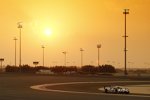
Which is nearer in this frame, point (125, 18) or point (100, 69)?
point (125, 18)

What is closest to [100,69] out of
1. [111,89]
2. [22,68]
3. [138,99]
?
[22,68]

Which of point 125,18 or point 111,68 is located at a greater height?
point 125,18

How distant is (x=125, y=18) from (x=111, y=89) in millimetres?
47805

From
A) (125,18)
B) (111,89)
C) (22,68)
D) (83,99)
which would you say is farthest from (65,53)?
(83,99)

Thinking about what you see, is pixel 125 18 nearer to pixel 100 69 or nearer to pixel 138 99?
pixel 100 69

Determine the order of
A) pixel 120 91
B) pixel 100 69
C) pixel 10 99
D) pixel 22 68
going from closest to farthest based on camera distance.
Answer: pixel 10 99 < pixel 120 91 < pixel 100 69 < pixel 22 68

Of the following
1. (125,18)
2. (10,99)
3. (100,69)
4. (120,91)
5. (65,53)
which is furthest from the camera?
(65,53)

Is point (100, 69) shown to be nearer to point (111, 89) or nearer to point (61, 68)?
point (61, 68)

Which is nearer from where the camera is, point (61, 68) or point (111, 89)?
point (111, 89)

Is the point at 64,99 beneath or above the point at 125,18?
beneath

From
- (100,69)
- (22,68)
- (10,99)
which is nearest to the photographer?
(10,99)

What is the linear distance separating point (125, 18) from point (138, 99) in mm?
58636

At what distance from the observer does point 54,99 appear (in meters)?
34.1

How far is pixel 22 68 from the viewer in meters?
121
